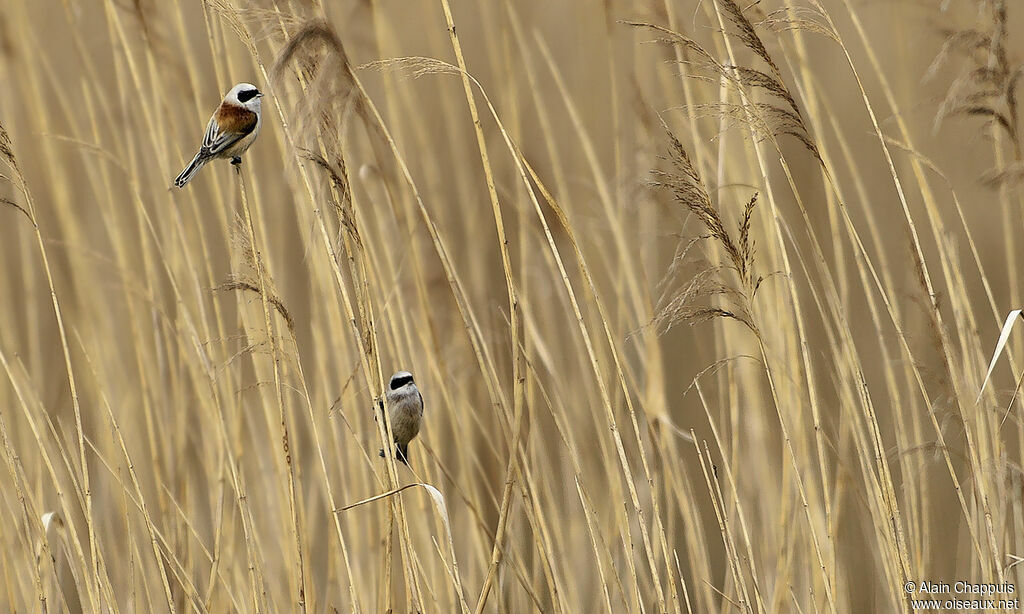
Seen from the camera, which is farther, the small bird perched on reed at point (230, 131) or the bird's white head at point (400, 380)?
the bird's white head at point (400, 380)

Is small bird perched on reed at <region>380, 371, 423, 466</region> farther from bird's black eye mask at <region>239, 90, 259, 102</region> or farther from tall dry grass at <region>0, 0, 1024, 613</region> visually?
bird's black eye mask at <region>239, 90, 259, 102</region>

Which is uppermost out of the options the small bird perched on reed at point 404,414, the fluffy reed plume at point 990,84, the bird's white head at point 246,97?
the bird's white head at point 246,97

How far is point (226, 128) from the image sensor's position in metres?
1.28

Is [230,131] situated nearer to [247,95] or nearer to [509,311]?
[247,95]

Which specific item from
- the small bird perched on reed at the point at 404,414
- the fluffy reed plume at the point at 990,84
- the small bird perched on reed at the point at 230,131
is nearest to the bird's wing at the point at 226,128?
the small bird perched on reed at the point at 230,131

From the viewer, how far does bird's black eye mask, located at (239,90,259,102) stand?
132 centimetres

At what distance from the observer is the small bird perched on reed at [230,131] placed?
4.17 ft

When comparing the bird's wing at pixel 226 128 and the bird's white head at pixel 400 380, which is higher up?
the bird's wing at pixel 226 128

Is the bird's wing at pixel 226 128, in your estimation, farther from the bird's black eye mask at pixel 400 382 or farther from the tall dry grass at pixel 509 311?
the bird's black eye mask at pixel 400 382

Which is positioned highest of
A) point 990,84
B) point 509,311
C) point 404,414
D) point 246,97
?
point 246,97

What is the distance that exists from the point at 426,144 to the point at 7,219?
142 centimetres

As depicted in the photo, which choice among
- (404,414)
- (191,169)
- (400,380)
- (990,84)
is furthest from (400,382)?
(990,84)

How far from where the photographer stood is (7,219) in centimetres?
274

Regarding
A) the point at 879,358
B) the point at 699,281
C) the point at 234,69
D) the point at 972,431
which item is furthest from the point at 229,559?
the point at 879,358
